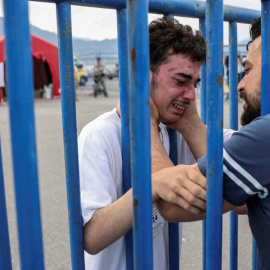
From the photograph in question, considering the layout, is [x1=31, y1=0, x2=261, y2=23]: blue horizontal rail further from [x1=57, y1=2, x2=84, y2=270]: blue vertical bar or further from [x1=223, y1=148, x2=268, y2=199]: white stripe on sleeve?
[x1=223, y1=148, x2=268, y2=199]: white stripe on sleeve

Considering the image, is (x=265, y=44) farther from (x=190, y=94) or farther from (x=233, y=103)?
(x=190, y=94)

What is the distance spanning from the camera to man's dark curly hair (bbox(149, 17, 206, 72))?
1.77 metres

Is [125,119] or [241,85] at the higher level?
[241,85]

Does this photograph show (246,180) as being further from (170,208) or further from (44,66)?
(44,66)

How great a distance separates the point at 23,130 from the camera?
60 centimetres

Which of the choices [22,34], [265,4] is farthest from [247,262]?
[22,34]

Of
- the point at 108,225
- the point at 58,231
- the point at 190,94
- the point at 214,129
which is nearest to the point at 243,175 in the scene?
the point at 214,129

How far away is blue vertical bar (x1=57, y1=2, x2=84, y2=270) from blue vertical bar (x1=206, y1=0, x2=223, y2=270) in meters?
0.44

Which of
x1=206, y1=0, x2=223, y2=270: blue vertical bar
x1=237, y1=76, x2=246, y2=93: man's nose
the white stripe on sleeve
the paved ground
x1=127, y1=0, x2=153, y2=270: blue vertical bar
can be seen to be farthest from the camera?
the paved ground

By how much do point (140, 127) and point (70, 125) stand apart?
1.50 ft

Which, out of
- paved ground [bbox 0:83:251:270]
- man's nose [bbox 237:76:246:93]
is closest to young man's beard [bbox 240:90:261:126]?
man's nose [bbox 237:76:246:93]

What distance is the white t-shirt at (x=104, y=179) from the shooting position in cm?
137

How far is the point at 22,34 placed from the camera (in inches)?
22.9

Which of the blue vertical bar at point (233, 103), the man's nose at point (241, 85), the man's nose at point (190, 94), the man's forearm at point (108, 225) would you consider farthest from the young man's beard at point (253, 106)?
the man's forearm at point (108, 225)
